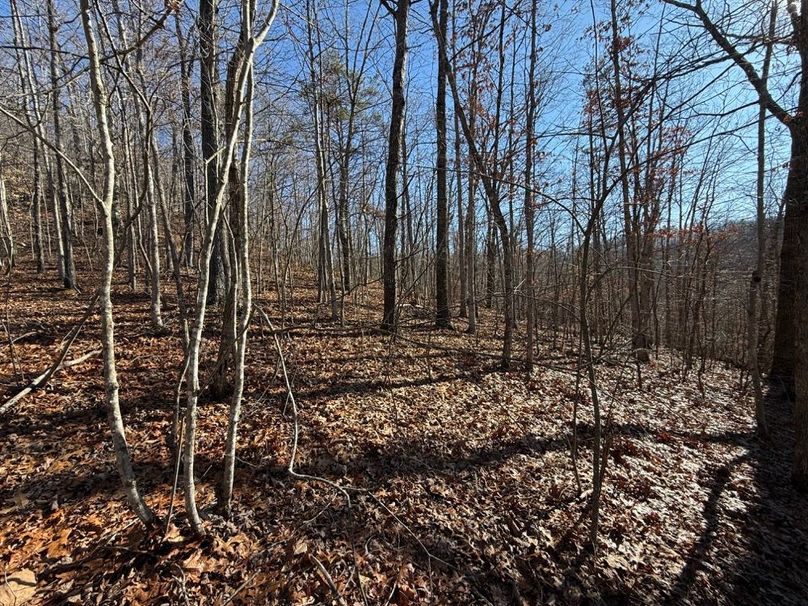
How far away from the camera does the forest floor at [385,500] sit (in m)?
2.28

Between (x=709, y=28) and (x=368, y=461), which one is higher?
(x=709, y=28)

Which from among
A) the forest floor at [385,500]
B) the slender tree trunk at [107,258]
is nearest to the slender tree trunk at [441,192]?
the forest floor at [385,500]

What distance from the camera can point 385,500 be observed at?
308 cm

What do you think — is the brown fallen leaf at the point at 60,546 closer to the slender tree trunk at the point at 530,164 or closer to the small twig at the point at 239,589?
the small twig at the point at 239,589

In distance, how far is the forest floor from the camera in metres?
2.28

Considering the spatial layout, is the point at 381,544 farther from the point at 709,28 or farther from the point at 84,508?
the point at 709,28

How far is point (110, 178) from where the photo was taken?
2.08m

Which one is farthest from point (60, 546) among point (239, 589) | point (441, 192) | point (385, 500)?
point (441, 192)

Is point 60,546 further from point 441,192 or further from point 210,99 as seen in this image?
point 441,192

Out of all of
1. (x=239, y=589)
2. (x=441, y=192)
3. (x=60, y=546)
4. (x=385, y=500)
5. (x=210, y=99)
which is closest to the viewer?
(x=239, y=589)

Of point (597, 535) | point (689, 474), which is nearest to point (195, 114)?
point (597, 535)

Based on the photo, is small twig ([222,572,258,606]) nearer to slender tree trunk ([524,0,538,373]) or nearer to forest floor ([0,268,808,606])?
forest floor ([0,268,808,606])

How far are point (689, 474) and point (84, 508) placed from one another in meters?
6.02

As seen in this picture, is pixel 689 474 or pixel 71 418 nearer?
pixel 71 418
